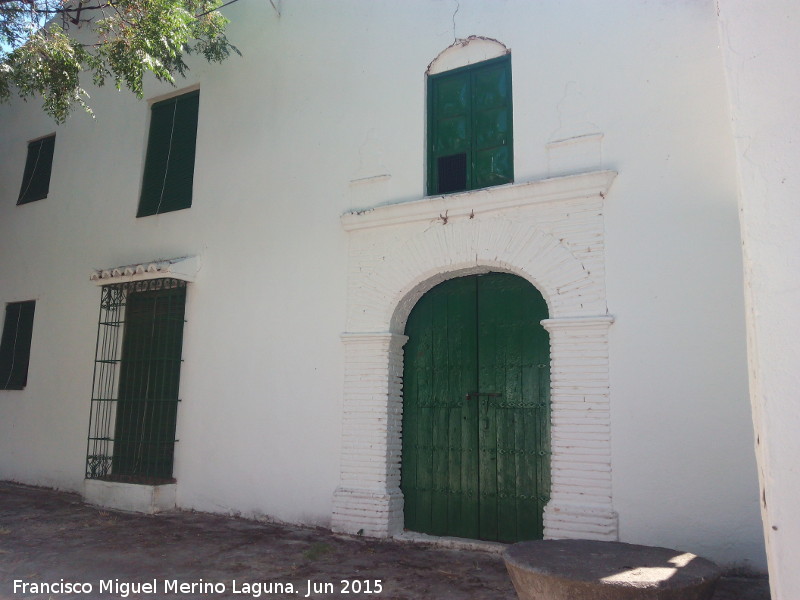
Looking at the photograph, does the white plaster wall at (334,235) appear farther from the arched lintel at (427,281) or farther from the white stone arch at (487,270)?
the arched lintel at (427,281)

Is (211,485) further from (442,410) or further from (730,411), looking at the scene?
(730,411)

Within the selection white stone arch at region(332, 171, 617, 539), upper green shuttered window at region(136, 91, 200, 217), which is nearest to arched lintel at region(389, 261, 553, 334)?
white stone arch at region(332, 171, 617, 539)

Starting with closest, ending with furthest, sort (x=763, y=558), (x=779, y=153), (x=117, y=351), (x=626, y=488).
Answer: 1. (x=779, y=153)
2. (x=763, y=558)
3. (x=626, y=488)
4. (x=117, y=351)

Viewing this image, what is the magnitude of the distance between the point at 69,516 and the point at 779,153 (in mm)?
6675

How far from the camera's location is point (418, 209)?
18.4 feet

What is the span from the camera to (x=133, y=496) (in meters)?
6.50

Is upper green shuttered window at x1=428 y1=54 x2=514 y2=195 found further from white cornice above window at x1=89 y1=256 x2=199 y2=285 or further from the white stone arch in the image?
white cornice above window at x1=89 y1=256 x2=199 y2=285

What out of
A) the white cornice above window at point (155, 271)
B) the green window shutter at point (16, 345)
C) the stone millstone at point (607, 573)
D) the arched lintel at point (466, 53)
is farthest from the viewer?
the green window shutter at point (16, 345)

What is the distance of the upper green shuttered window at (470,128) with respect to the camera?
5.53 metres

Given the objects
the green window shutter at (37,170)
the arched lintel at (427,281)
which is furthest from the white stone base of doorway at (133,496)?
the green window shutter at (37,170)

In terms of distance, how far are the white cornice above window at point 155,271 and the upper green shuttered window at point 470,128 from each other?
2.86 m

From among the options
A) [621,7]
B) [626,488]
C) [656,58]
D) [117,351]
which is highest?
[621,7]

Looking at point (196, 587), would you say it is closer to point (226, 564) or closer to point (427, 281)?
point (226, 564)

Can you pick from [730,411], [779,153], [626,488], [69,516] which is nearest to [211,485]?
[69,516]
